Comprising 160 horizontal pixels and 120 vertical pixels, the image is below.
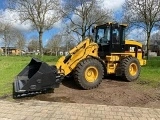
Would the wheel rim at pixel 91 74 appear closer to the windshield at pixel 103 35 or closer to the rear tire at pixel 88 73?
the rear tire at pixel 88 73

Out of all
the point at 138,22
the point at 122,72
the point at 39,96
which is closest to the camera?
the point at 39,96

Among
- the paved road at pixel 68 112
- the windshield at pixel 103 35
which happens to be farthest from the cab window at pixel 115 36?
the paved road at pixel 68 112

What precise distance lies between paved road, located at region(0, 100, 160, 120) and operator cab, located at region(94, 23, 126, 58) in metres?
3.92

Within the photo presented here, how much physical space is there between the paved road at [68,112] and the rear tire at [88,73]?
1873mm

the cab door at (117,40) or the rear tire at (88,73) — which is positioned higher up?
the cab door at (117,40)

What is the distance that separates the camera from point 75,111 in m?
6.41

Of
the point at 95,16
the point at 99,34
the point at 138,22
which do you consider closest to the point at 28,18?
the point at 95,16

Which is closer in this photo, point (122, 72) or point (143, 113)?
Answer: point (143, 113)

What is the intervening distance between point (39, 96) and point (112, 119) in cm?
315

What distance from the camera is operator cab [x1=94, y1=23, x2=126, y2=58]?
1043 centimetres

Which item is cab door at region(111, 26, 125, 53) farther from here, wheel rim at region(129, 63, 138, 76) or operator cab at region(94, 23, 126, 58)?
wheel rim at region(129, 63, 138, 76)

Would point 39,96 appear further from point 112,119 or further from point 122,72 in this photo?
point 122,72

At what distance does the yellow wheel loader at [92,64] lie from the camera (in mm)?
7965

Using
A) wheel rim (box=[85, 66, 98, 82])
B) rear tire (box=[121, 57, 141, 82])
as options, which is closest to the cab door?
rear tire (box=[121, 57, 141, 82])
